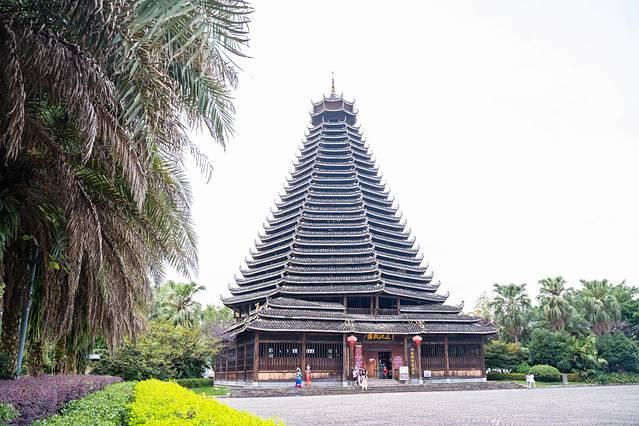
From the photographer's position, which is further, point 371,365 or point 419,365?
point 371,365

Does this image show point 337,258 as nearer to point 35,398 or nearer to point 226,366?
point 226,366

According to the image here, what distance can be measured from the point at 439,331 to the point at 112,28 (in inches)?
1464

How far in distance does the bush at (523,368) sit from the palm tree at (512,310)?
29.3 feet

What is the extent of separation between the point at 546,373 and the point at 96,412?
137 feet

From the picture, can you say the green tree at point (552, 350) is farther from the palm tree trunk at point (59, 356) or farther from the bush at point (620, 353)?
the palm tree trunk at point (59, 356)

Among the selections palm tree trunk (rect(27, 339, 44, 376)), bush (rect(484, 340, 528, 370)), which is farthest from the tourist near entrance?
palm tree trunk (rect(27, 339, 44, 376))

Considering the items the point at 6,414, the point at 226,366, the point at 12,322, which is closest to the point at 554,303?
the point at 226,366

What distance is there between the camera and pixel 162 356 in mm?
34406

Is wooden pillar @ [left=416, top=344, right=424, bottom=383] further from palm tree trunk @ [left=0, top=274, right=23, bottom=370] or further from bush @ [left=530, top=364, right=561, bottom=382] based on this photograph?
palm tree trunk @ [left=0, top=274, right=23, bottom=370]

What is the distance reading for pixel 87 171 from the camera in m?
9.80

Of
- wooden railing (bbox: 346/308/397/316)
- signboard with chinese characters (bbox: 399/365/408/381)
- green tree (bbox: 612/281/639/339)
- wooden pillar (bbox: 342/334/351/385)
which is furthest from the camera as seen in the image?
green tree (bbox: 612/281/639/339)

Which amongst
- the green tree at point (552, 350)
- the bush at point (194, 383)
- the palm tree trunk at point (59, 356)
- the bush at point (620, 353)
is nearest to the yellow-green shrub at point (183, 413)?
the palm tree trunk at point (59, 356)

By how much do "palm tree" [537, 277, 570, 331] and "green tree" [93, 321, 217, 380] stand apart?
34.7 meters

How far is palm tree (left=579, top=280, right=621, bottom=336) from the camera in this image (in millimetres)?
56406
